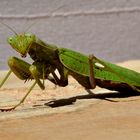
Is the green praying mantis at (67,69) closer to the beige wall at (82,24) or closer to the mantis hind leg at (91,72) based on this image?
the mantis hind leg at (91,72)

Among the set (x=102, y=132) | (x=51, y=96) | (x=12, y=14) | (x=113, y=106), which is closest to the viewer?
(x=102, y=132)

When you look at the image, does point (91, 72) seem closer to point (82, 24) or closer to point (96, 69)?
point (96, 69)

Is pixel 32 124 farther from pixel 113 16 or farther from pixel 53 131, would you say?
pixel 113 16

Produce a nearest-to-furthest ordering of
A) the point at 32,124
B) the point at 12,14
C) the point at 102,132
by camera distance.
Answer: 1. the point at 102,132
2. the point at 32,124
3. the point at 12,14

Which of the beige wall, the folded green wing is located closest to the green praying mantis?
the folded green wing

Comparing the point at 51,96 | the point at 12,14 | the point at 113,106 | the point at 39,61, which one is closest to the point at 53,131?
the point at 113,106

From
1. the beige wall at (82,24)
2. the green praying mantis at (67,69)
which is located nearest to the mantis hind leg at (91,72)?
the green praying mantis at (67,69)

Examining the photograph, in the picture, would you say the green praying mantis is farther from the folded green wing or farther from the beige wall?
the beige wall
